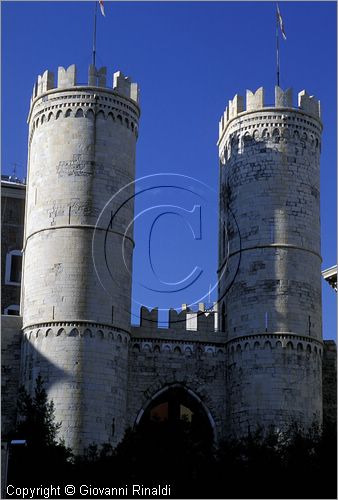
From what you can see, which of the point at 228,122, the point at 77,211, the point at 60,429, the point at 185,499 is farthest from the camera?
the point at 228,122

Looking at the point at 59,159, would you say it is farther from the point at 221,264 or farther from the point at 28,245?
the point at 221,264

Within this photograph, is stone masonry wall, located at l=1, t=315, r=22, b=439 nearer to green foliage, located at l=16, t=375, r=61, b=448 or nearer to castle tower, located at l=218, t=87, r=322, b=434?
green foliage, located at l=16, t=375, r=61, b=448

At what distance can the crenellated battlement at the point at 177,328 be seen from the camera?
144 feet

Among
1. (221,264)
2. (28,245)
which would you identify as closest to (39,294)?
(28,245)

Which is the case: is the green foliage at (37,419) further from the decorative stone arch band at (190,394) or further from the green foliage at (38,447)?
the decorative stone arch band at (190,394)

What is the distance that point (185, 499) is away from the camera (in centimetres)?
3384

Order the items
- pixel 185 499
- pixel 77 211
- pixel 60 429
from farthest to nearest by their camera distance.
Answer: pixel 77 211 < pixel 60 429 < pixel 185 499

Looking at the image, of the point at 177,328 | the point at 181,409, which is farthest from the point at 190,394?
the point at 177,328

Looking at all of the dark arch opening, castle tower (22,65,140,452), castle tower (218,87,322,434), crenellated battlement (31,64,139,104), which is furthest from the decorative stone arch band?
crenellated battlement (31,64,139,104)

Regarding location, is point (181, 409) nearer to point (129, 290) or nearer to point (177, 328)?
point (177, 328)

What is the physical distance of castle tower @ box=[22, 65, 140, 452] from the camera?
1598 inches

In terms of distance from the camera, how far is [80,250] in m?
41.9

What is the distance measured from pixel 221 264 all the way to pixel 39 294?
9670mm

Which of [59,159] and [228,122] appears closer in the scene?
[59,159]
